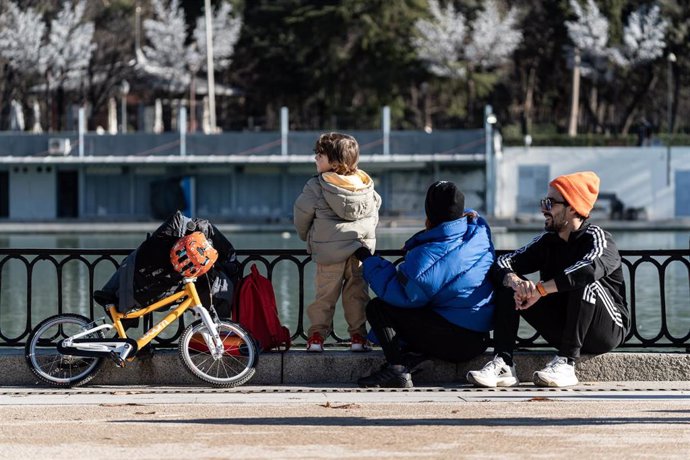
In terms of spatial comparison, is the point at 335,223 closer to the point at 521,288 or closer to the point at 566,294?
the point at 521,288

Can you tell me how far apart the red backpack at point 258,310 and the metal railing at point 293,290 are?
381mm

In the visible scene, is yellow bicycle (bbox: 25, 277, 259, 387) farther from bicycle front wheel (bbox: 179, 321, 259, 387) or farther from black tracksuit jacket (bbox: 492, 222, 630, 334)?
black tracksuit jacket (bbox: 492, 222, 630, 334)

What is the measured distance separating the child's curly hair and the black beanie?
0.65 meters

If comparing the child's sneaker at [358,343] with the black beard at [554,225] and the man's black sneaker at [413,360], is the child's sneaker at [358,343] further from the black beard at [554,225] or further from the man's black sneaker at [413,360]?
the black beard at [554,225]

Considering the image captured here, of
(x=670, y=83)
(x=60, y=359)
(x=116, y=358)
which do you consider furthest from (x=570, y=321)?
(x=670, y=83)

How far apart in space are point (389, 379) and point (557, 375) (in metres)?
1.04

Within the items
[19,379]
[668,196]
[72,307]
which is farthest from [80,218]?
[19,379]

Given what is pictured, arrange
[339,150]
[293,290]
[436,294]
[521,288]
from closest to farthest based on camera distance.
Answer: [521,288]
[436,294]
[339,150]
[293,290]

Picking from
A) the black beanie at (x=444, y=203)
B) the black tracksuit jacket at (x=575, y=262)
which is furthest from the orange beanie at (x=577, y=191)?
the black beanie at (x=444, y=203)

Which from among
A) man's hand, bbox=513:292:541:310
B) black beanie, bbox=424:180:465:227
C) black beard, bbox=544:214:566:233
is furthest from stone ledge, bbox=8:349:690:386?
black beanie, bbox=424:180:465:227

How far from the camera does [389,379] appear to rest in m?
8.52

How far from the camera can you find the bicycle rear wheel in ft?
28.4

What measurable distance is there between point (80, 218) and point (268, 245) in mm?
19200

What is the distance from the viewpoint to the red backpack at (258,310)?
29.5 feet
